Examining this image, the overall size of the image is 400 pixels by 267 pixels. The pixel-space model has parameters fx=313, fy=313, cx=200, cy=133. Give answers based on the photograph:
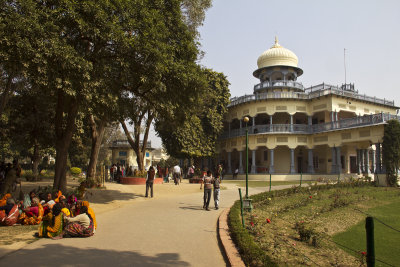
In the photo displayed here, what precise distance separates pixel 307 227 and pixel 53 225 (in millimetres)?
6655

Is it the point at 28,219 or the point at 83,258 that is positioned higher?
the point at 28,219

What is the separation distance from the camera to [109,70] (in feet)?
39.2

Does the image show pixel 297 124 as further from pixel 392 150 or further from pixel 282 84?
pixel 392 150

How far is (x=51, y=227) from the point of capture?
754 centimetres

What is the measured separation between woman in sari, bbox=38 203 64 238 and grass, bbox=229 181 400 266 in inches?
166

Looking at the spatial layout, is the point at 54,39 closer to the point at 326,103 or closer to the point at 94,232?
the point at 94,232

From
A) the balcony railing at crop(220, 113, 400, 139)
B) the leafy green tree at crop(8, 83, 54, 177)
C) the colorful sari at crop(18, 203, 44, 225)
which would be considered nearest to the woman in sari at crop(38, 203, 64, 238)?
the colorful sari at crop(18, 203, 44, 225)

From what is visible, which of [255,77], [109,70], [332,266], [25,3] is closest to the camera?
[332,266]

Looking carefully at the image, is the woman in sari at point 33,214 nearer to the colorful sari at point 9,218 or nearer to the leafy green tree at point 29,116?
the colorful sari at point 9,218

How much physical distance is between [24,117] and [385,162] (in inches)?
1040

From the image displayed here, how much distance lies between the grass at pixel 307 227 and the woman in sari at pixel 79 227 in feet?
11.7

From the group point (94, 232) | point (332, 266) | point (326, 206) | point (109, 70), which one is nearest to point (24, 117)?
point (109, 70)

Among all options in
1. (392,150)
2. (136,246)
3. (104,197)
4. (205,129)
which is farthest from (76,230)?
(205,129)

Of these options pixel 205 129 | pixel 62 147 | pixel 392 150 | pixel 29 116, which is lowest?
pixel 62 147
